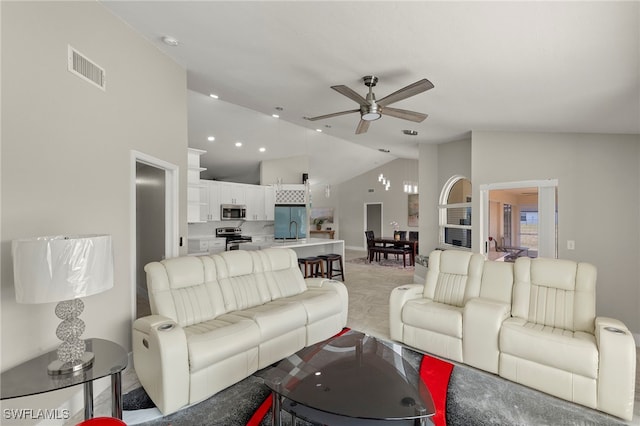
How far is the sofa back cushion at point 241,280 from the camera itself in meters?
3.21

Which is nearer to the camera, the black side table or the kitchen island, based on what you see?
the black side table

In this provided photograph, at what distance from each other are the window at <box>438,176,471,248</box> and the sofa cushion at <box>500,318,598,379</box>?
3.10 meters

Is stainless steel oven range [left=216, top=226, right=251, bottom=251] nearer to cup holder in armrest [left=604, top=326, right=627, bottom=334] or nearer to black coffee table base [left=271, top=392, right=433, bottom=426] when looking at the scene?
black coffee table base [left=271, top=392, right=433, bottom=426]

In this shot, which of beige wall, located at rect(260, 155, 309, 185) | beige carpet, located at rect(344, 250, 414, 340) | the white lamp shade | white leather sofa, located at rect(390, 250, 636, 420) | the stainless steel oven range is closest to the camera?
the white lamp shade

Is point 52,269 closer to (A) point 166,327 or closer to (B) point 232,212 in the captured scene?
(A) point 166,327

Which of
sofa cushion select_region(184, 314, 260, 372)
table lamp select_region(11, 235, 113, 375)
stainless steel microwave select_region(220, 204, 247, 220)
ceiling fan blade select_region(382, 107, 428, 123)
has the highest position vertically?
ceiling fan blade select_region(382, 107, 428, 123)

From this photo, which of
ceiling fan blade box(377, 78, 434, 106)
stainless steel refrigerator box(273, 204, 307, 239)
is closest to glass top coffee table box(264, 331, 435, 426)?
ceiling fan blade box(377, 78, 434, 106)

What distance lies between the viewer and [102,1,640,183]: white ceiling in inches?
76.6

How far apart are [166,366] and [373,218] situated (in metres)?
10.8

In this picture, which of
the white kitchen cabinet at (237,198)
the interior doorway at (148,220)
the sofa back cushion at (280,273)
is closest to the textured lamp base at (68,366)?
the sofa back cushion at (280,273)

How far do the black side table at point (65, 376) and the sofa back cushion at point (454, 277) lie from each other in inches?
119

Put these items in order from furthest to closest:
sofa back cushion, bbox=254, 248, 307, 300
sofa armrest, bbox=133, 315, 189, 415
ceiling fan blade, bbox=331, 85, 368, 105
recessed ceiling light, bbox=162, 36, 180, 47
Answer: sofa back cushion, bbox=254, 248, 307, 300, recessed ceiling light, bbox=162, 36, 180, 47, ceiling fan blade, bbox=331, 85, 368, 105, sofa armrest, bbox=133, 315, 189, 415

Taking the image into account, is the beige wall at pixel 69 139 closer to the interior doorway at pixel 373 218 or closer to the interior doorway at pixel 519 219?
the interior doorway at pixel 519 219

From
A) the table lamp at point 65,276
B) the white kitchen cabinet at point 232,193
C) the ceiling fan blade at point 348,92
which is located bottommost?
the table lamp at point 65,276
